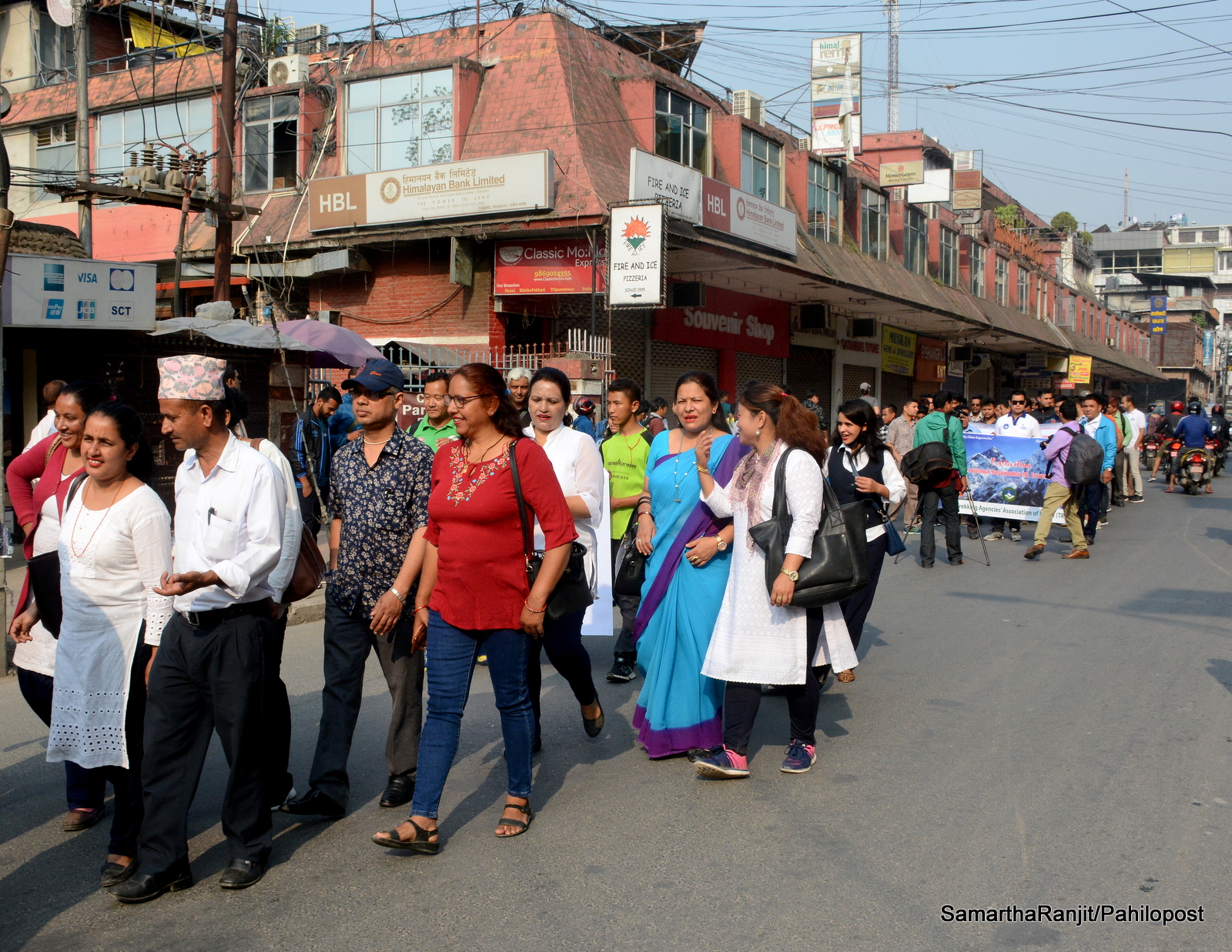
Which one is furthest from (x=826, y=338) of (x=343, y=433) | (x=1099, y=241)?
(x=1099, y=241)

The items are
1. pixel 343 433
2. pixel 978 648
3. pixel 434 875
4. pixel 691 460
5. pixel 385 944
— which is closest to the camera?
pixel 385 944

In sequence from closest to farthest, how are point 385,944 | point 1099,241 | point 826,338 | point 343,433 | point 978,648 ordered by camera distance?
point 385,944
point 978,648
point 343,433
point 826,338
point 1099,241

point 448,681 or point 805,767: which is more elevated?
point 448,681

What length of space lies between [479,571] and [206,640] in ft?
3.08

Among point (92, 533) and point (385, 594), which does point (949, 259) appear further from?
point (92, 533)

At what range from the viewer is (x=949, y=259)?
119ft

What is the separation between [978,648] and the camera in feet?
24.3

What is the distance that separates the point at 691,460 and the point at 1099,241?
9748cm

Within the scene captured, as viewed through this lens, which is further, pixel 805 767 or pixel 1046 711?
pixel 1046 711

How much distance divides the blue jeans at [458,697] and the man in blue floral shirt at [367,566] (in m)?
0.31

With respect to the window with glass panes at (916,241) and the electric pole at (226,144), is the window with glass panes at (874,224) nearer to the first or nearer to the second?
the window with glass panes at (916,241)

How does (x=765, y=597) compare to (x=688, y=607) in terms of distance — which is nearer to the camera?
(x=765, y=597)

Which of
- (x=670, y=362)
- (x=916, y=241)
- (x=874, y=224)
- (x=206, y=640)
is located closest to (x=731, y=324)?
(x=670, y=362)

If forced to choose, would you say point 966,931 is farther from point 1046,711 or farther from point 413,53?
point 413,53
